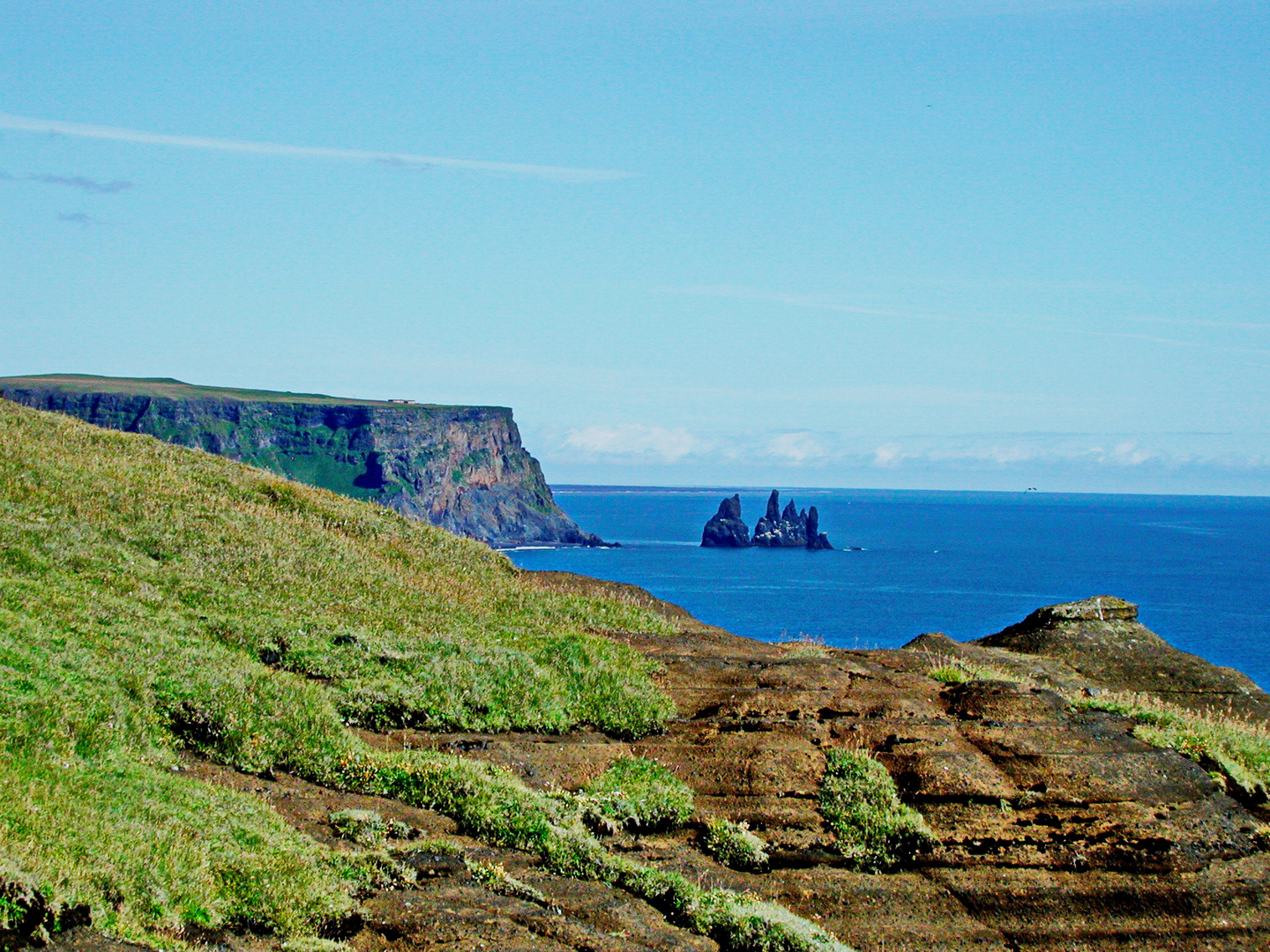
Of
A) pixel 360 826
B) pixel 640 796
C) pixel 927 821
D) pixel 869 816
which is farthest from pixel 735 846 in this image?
pixel 360 826

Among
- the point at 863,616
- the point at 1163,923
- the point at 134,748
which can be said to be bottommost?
the point at 863,616

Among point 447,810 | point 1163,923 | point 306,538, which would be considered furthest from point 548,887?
point 306,538

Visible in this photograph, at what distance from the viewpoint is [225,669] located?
17875 mm

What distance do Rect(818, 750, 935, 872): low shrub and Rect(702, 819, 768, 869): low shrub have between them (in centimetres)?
132

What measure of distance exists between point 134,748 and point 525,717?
7563 mm

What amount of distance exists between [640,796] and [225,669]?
7000 mm

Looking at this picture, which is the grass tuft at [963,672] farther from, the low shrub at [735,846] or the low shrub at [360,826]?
the low shrub at [360,826]

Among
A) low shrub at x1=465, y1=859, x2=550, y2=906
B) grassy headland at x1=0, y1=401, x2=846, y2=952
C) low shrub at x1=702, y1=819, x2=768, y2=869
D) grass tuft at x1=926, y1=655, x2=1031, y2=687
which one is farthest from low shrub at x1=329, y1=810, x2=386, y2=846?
grass tuft at x1=926, y1=655, x2=1031, y2=687

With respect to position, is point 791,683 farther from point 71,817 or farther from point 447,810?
point 71,817

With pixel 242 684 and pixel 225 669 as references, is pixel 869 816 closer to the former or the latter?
pixel 242 684

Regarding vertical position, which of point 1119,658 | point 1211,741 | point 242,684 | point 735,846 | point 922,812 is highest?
point 1119,658

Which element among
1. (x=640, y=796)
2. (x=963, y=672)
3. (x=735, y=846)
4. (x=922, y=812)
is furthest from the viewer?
(x=963, y=672)

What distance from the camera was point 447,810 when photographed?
49.9 feet

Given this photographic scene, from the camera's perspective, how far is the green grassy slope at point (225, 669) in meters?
10.6
